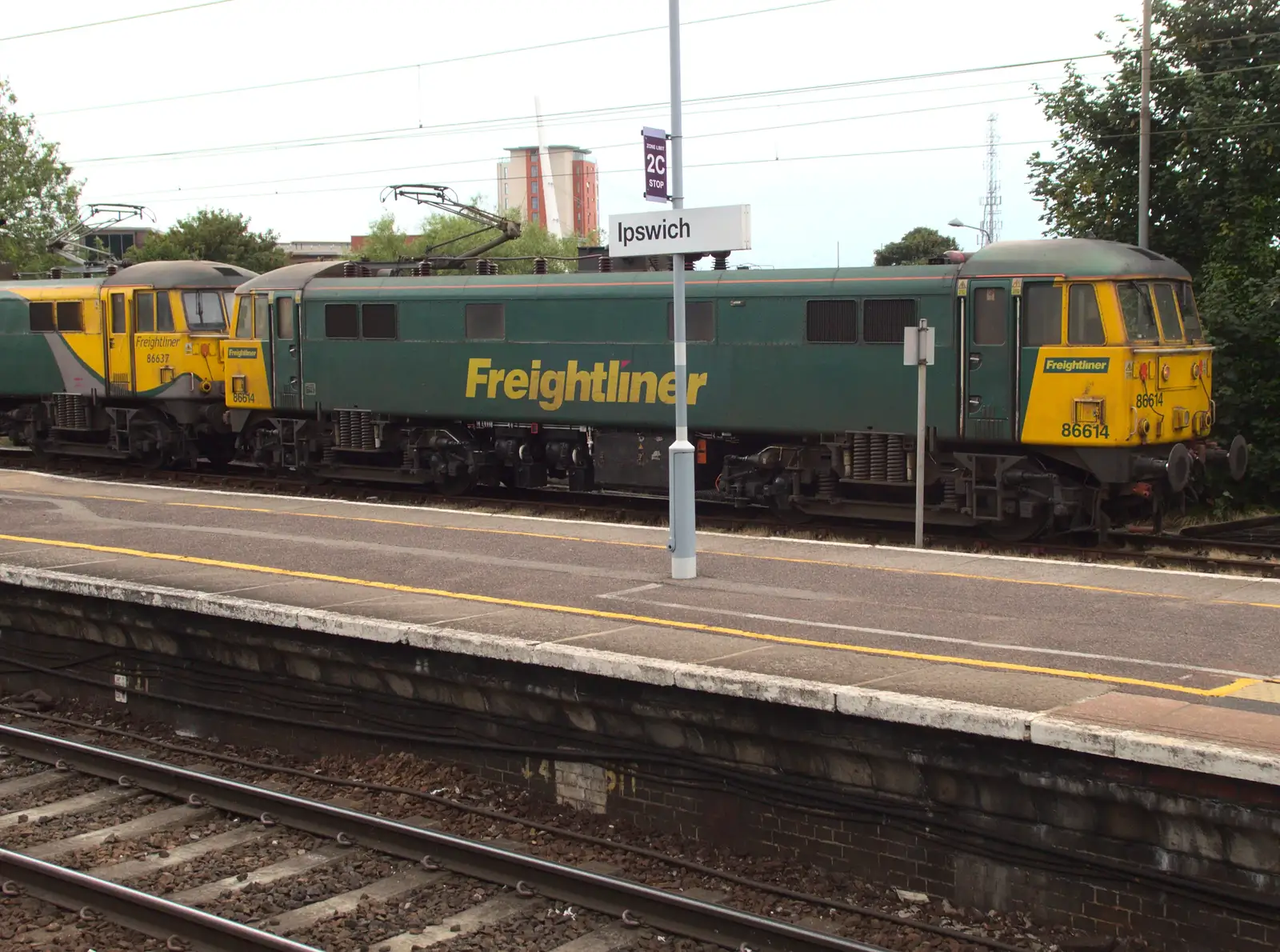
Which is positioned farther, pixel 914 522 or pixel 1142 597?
pixel 914 522

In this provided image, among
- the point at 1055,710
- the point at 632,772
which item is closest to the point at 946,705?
the point at 1055,710

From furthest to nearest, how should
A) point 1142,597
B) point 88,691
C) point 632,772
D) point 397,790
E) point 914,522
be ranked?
point 914,522, point 88,691, point 1142,597, point 397,790, point 632,772

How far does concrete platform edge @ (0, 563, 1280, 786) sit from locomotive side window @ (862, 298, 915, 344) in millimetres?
8813

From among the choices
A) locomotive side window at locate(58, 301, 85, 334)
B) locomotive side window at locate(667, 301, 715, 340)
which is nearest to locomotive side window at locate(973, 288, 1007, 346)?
locomotive side window at locate(667, 301, 715, 340)

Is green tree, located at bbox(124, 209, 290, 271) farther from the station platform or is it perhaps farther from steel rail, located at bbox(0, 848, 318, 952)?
steel rail, located at bbox(0, 848, 318, 952)

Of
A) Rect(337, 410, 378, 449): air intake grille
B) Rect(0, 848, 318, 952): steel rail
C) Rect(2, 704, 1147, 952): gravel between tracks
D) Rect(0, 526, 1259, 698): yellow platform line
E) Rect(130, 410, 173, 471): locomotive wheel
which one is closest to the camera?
Rect(0, 848, 318, 952): steel rail

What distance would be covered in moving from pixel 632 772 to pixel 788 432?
9431 mm

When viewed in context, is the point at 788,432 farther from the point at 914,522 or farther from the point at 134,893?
the point at 134,893

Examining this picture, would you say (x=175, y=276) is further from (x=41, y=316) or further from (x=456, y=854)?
(x=456, y=854)

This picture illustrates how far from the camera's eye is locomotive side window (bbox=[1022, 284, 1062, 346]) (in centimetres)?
1638

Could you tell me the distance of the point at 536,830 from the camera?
31.7 ft

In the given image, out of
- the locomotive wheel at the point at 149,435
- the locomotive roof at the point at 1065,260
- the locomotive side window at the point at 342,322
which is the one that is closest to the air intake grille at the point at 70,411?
the locomotive wheel at the point at 149,435

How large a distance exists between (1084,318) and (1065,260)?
2.42 ft

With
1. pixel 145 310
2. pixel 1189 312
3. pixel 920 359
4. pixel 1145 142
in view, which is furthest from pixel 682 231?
pixel 145 310
